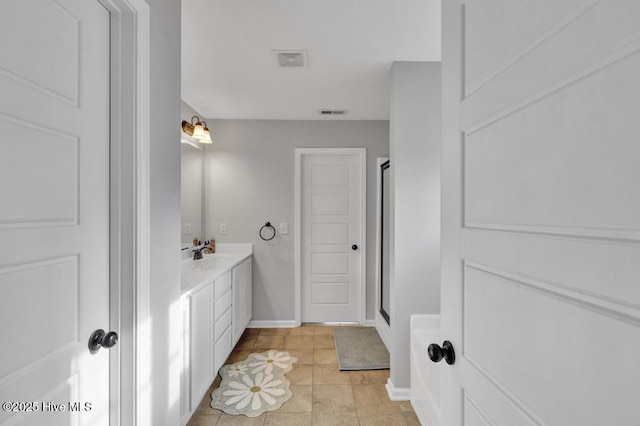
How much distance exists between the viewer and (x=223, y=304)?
2.66 meters

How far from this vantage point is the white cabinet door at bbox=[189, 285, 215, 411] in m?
2.00

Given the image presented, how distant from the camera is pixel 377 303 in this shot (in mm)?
3762

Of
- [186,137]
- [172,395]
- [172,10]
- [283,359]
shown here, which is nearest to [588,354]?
[172,395]

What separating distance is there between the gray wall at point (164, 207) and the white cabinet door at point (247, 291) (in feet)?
6.50

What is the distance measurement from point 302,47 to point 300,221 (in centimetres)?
205

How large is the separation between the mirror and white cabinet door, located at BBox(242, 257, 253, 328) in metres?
0.63

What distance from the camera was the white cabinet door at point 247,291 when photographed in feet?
11.4

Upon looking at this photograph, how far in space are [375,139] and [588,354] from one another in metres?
3.54

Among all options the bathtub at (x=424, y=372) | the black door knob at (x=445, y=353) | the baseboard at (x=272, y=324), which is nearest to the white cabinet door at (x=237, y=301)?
the baseboard at (x=272, y=324)

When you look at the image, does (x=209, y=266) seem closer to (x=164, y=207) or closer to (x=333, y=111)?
(x=164, y=207)

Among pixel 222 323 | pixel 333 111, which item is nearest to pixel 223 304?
pixel 222 323

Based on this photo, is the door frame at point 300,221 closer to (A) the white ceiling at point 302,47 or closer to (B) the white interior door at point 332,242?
(B) the white interior door at point 332,242

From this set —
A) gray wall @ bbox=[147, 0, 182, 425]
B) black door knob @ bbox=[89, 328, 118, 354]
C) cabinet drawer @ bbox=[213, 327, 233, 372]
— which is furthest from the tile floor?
black door knob @ bbox=[89, 328, 118, 354]

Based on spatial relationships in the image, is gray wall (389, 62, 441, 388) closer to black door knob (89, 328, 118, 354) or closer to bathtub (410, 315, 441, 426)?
bathtub (410, 315, 441, 426)
